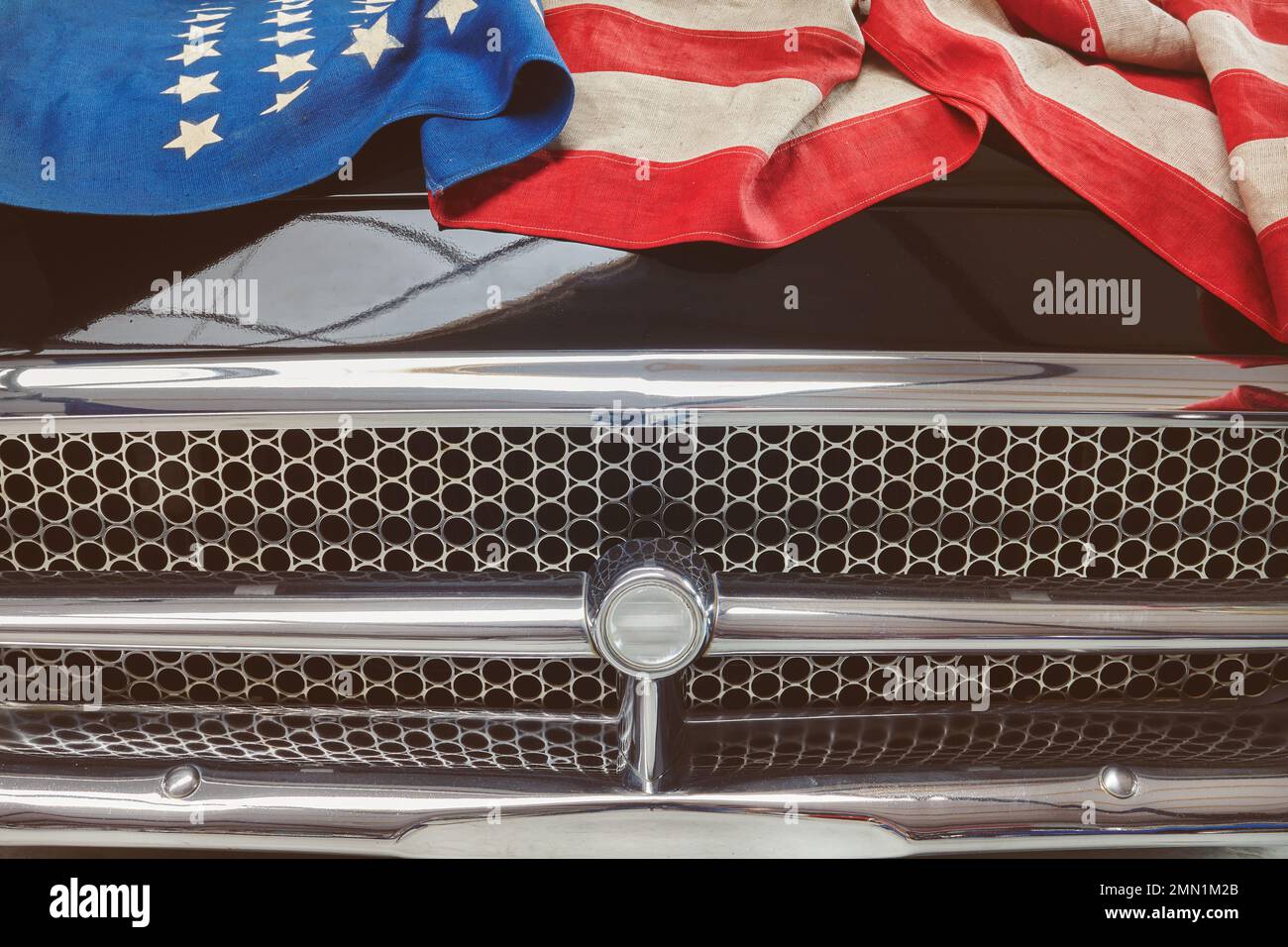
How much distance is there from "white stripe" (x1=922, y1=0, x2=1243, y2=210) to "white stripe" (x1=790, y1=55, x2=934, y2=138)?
9cm

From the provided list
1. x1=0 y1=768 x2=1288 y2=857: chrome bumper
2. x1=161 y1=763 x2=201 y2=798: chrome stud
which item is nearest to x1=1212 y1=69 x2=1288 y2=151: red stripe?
x1=0 y1=768 x2=1288 y2=857: chrome bumper

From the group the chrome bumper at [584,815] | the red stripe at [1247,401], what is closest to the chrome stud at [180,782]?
the chrome bumper at [584,815]

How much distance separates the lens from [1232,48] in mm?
947

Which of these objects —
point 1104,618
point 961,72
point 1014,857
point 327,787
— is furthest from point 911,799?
point 961,72

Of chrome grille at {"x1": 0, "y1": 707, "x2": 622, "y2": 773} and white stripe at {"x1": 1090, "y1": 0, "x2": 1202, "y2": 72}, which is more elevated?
white stripe at {"x1": 1090, "y1": 0, "x2": 1202, "y2": 72}

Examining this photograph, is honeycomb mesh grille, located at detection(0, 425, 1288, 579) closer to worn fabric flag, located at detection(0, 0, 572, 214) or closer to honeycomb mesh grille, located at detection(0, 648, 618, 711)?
honeycomb mesh grille, located at detection(0, 648, 618, 711)

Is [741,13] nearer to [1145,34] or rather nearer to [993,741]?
[1145,34]

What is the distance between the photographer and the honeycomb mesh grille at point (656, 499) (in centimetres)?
80

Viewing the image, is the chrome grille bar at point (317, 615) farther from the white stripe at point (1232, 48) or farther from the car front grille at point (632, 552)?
the white stripe at point (1232, 48)

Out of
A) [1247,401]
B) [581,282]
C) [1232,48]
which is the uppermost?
[1232,48]

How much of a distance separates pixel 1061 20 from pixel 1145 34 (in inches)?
3.6

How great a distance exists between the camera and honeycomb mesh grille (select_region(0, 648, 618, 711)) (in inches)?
36.1

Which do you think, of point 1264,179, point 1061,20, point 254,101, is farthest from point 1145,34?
point 254,101

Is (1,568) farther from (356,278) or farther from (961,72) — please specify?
(961,72)
